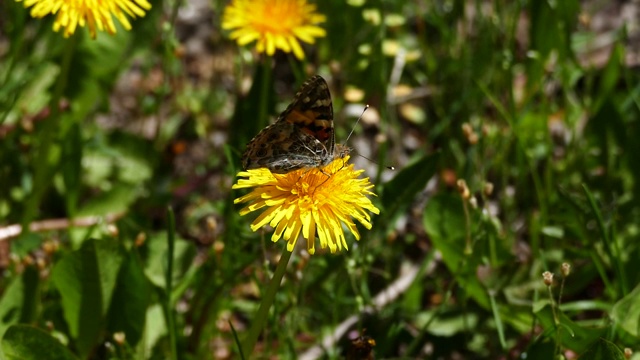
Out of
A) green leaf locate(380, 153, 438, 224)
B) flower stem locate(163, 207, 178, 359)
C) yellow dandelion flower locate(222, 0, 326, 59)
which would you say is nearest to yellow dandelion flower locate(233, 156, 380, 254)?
flower stem locate(163, 207, 178, 359)

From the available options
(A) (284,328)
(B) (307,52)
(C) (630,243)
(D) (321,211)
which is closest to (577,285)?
(C) (630,243)

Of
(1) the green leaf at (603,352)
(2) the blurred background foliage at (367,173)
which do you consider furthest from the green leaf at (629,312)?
(1) the green leaf at (603,352)

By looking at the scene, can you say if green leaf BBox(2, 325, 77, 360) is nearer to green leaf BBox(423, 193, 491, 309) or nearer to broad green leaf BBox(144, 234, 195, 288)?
broad green leaf BBox(144, 234, 195, 288)

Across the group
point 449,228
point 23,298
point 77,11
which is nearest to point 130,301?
point 23,298

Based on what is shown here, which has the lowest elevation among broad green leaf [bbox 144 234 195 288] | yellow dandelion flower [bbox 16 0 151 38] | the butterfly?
broad green leaf [bbox 144 234 195 288]

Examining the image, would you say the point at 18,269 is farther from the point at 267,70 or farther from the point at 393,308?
the point at 393,308

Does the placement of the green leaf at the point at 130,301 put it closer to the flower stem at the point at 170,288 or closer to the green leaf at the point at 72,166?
the flower stem at the point at 170,288
